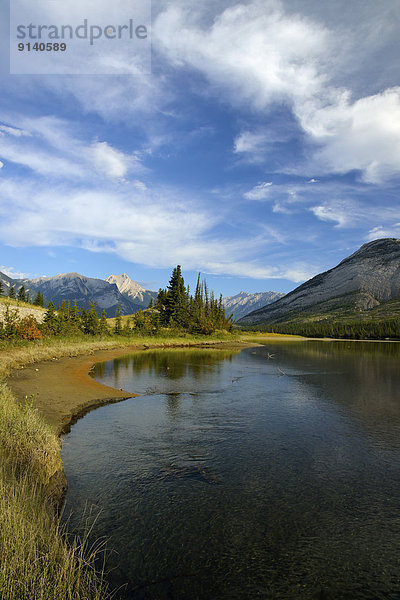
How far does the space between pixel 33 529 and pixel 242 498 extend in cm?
642

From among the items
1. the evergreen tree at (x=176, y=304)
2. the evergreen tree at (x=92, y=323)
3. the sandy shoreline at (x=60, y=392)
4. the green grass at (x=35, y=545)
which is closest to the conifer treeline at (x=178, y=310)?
the evergreen tree at (x=176, y=304)

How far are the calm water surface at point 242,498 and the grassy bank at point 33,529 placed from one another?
0.98 m

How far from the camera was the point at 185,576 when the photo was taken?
7.50 metres

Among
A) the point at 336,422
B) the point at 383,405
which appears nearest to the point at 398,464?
the point at 336,422

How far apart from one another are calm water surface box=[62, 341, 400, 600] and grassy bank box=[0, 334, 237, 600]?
979 mm

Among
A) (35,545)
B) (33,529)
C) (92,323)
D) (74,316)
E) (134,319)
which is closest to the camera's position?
(35,545)

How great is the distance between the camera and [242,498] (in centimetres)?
1084

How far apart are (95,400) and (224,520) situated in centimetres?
1533

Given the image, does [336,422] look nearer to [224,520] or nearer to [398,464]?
[398,464]

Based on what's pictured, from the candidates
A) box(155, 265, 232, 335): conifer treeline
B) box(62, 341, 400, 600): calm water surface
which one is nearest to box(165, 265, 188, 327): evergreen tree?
box(155, 265, 232, 335): conifer treeline

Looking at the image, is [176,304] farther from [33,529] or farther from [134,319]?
[33,529]

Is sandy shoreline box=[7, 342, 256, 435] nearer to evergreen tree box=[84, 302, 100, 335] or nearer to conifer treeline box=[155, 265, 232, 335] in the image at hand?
evergreen tree box=[84, 302, 100, 335]

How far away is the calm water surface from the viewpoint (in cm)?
751

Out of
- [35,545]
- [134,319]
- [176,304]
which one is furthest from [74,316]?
[35,545]
